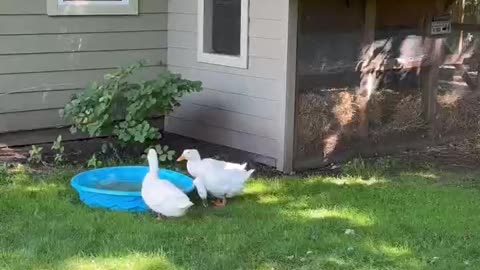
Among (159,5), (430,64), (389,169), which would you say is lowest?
(389,169)

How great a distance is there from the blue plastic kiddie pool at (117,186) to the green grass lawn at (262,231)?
116 millimetres

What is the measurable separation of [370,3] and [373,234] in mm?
2744

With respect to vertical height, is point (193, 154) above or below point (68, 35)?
below

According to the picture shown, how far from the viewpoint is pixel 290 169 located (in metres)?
6.60

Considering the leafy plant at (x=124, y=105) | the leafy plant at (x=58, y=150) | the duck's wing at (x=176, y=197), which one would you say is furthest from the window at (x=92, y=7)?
the duck's wing at (x=176, y=197)

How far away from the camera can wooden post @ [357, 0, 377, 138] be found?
22.8ft

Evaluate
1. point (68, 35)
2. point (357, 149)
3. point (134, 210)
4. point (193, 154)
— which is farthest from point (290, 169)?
point (68, 35)

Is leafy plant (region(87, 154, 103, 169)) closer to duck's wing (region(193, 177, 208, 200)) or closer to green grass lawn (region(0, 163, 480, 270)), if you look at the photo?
green grass lawn (region(0, 163, 480, 270))

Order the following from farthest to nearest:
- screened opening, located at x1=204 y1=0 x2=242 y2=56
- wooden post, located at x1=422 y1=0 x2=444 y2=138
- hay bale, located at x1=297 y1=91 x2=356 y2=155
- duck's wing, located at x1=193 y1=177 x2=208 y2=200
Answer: wooden post, located at x1=422 y1=0 x2=444 y2=138, screened opening, located at x1=204 y1=0 x2=242 y2=56, hay bale, located at x1=297 y1=91 x2=356 y2=155, duck's wing, located at x1=193 y1=177 x2=208 y2=200

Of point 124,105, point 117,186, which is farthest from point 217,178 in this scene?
point 124,105

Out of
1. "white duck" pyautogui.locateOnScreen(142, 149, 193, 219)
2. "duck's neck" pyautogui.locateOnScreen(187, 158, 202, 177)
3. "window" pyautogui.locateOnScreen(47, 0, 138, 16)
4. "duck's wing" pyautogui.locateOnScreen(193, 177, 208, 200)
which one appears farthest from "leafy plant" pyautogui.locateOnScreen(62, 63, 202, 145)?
"white duck" pyautogui.locateOnScreen(142, 149, 193, 219)

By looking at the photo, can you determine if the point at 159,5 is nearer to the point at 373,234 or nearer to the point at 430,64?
the point at 430,64

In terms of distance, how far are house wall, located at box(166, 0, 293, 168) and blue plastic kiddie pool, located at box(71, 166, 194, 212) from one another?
1.28 metres

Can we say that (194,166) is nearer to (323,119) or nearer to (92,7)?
(323,119)
